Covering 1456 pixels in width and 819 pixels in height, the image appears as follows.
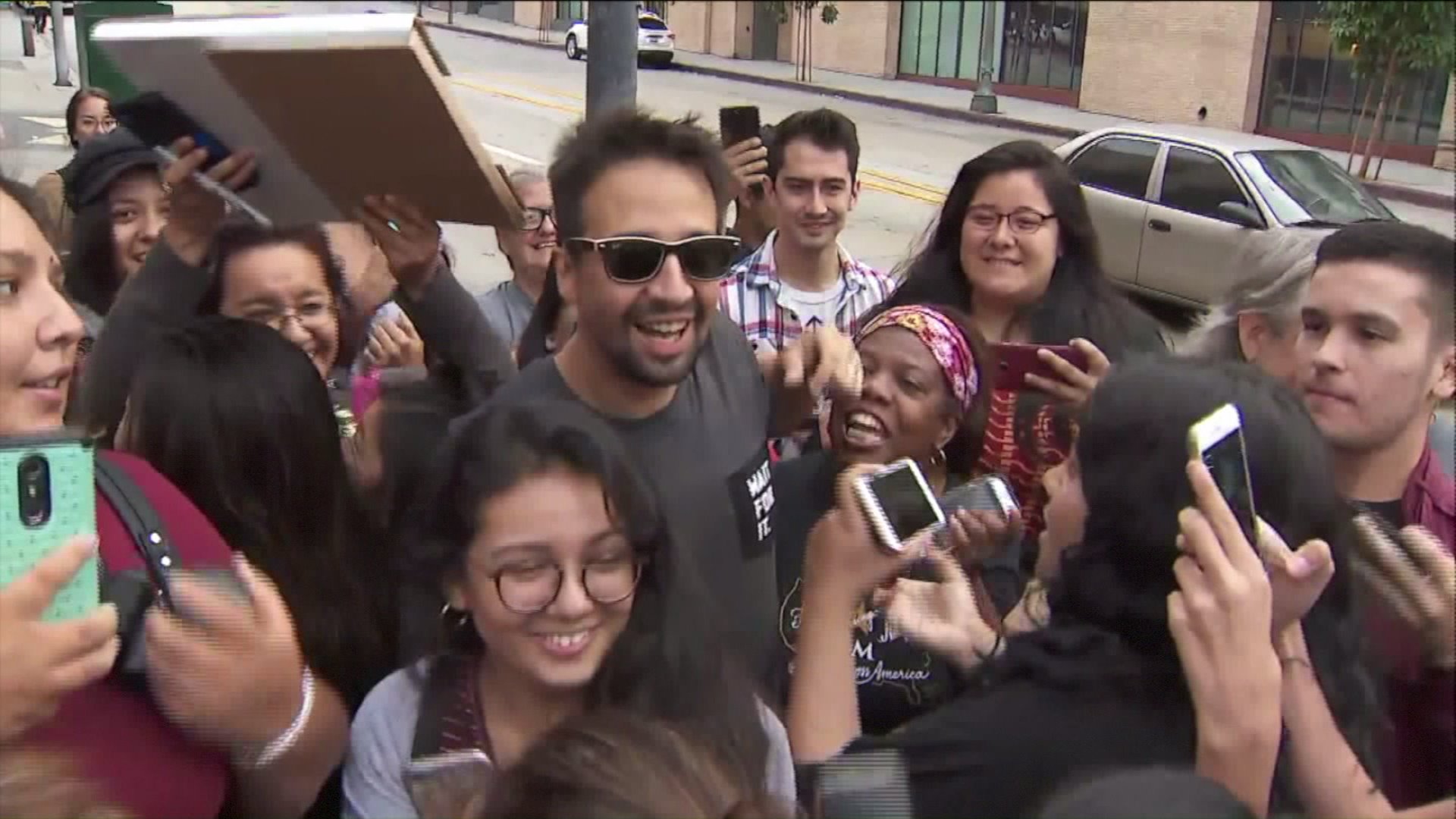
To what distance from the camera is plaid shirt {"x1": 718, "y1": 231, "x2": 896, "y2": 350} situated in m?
3.72

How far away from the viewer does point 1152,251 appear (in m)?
8.80

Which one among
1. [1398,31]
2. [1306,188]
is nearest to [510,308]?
[1306,188]

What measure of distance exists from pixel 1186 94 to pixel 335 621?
19024mm

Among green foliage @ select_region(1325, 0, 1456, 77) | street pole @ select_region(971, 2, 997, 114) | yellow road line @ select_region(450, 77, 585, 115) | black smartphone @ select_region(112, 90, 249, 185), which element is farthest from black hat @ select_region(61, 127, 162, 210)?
street pole @ select_region(971, 2, 997, 114)

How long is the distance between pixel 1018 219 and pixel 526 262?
4.85 feet

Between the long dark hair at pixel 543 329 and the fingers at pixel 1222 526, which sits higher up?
the fingers at pixel 1222 526

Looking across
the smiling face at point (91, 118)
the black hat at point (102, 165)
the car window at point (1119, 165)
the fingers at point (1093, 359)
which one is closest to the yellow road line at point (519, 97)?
the car window at point (1119, 165)

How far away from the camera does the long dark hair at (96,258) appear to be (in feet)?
10.6

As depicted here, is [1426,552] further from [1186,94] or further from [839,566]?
[1186,94]

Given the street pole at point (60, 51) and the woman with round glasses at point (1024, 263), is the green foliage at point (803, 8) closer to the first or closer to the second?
the street pole at point (60, 51)

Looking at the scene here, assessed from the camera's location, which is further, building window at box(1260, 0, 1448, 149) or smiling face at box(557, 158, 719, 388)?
building window at box(1260, 0, 1448, 149)

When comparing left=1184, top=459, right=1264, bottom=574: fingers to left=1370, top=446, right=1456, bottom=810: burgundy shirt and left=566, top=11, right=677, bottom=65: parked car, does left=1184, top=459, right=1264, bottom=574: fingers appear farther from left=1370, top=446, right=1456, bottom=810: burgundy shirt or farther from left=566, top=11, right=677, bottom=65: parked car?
left=566, top=11, right=677, bottom=65: parked car

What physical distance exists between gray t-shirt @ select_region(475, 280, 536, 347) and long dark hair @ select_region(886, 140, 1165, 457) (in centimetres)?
112

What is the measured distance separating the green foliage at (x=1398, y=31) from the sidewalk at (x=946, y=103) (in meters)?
1.34
